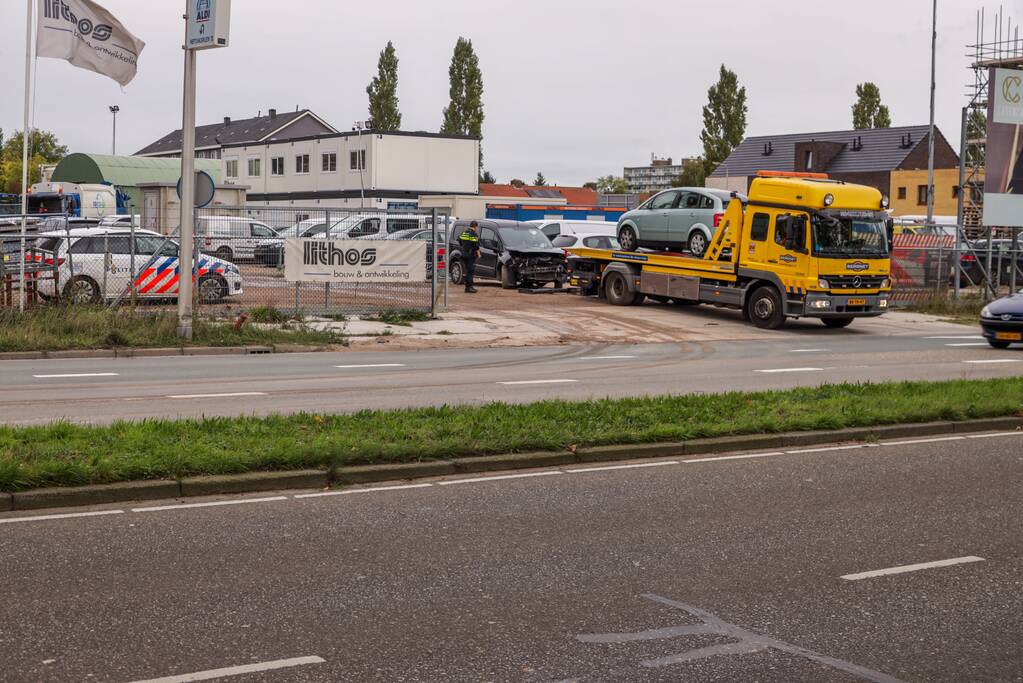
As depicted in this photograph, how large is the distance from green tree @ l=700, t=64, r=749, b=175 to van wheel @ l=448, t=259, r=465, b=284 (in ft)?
199

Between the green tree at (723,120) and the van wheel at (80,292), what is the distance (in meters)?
74.9

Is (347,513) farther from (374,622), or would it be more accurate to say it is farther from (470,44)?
(470,44)

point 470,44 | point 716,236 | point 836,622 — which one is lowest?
point 836,622

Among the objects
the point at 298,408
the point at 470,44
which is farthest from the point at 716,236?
the point at 470,44

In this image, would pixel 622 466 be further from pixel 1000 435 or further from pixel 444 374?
pixel 444 374

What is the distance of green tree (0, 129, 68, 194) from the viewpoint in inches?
3733

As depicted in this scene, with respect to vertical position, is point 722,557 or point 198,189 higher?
point 198,189

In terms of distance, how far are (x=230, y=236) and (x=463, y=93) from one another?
67.4 m

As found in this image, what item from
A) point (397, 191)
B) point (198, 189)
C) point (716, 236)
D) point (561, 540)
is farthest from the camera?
point (397, 191)

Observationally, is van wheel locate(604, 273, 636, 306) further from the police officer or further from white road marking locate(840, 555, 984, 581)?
white road marking locate(840, 555, 984, 581)

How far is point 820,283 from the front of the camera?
84.8 feet

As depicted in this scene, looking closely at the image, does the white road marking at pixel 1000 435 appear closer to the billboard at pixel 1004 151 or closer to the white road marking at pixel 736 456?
the white road marking at pixel 736 456

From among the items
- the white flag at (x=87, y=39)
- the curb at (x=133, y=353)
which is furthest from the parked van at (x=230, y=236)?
the curb at (x=133, y=353)

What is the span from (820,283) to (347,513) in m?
19.3
